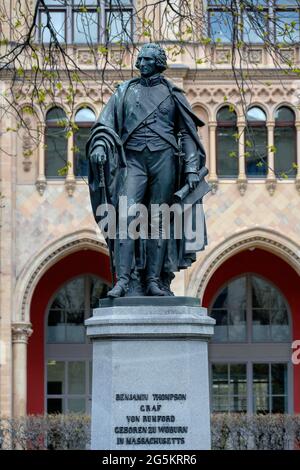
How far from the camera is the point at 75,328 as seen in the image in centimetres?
3194

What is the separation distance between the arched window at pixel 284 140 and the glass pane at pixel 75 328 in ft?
20.5

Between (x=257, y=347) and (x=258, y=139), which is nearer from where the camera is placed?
(x=258, y=139)

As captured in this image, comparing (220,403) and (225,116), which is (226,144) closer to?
(225,116)

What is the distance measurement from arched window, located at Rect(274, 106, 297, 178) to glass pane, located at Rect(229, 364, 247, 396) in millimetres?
5208

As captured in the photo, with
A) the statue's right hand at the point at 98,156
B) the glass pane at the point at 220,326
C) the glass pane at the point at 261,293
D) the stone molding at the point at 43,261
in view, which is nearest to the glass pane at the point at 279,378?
the glass pane at the point at 220,326

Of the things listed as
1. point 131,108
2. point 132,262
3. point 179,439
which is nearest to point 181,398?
point 179,439

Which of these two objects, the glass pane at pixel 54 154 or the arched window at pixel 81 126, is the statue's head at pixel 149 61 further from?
the arched window at pixel 81 126

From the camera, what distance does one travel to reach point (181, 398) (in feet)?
34.0

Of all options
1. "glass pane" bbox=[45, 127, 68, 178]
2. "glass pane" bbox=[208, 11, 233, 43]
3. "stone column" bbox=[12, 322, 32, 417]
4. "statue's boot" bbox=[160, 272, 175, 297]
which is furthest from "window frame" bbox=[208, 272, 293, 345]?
"statue's boot" bbox=[160, 272, 175, 297]

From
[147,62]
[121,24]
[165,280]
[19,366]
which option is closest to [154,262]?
[165,280]
